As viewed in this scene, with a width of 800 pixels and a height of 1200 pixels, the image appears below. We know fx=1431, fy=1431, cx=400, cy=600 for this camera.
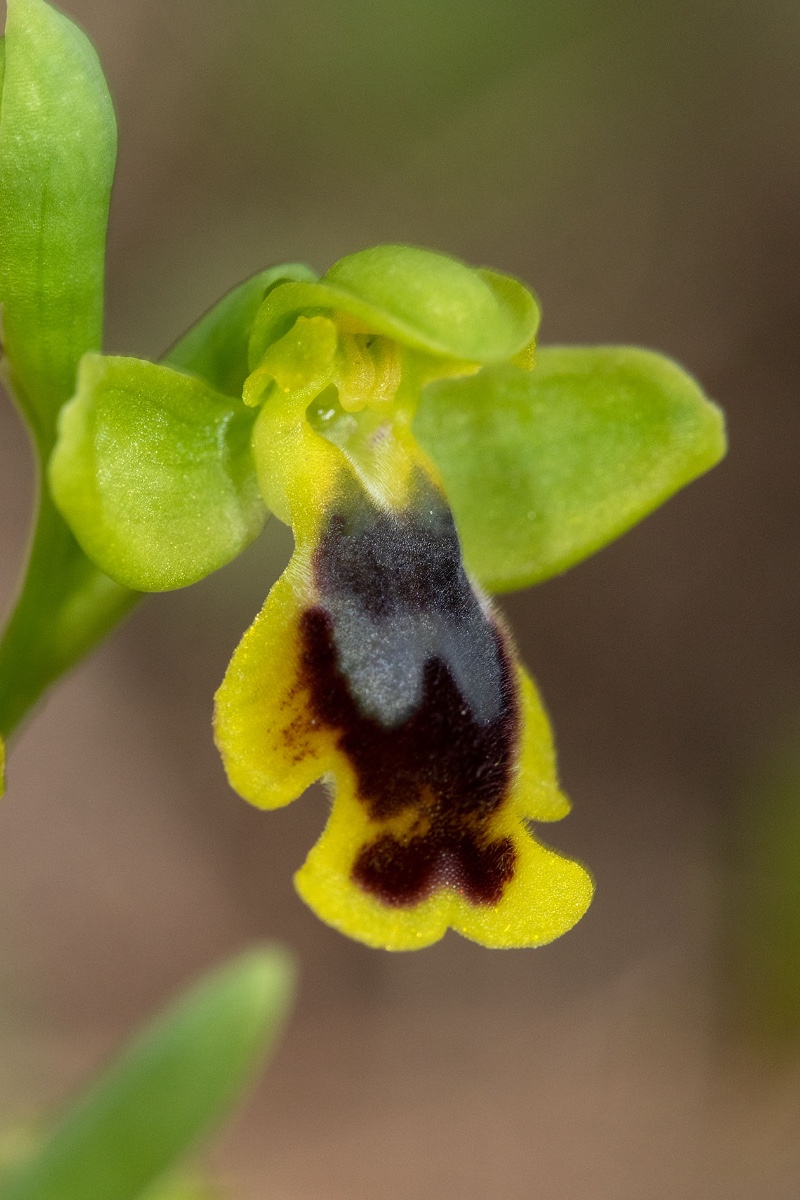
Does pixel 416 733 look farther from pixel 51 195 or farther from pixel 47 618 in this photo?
pixel 51 195

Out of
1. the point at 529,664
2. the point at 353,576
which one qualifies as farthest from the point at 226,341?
the point at 529,664

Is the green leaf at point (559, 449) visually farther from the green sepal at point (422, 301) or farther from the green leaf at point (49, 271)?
the green leaf at point (49, 271)

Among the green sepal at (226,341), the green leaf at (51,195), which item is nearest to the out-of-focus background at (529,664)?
the green sepal at (226,341)

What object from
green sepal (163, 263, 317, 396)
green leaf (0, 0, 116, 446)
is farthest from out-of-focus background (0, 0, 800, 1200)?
green leaf (0, 0, 116, 446)

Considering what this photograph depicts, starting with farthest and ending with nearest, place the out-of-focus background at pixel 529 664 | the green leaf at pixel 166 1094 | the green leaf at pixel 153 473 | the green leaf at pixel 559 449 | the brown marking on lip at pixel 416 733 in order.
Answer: the out-of-focus background at pixel 529 664
the green leaf at pixel 559 449
the green leaf at pixel 166 1094
the brown marking on lip at pixel 416 733
the green leaf at pixel 153 473

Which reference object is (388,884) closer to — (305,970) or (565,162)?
(305,970)

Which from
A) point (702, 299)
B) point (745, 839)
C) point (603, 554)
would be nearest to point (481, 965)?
point (745, 839)
